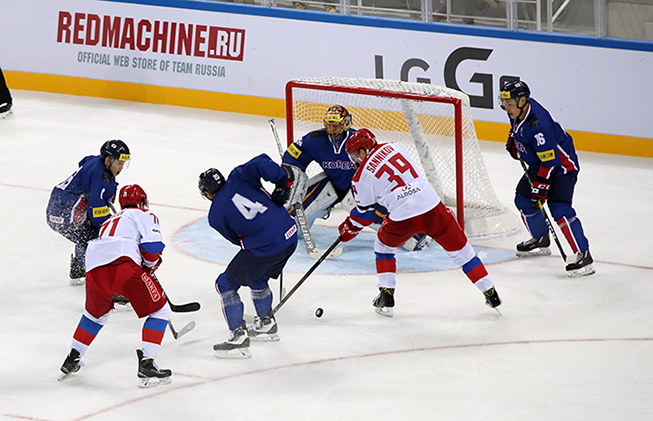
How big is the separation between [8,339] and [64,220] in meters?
0.81

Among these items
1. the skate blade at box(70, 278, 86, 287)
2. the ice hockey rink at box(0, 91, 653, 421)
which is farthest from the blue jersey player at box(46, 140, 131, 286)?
the ice hockey rink at box(0, 91, 653, 421)

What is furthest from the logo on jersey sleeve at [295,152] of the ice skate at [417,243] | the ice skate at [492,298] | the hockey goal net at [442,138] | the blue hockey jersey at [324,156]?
the ice skate at [492,298]

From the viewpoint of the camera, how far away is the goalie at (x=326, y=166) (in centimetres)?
584

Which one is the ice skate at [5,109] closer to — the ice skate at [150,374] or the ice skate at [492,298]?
the ice skate at [150,374]

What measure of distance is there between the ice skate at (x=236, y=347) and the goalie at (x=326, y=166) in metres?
1.65

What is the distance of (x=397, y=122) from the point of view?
6.81 meters

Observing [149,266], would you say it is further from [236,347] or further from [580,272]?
[580,272]

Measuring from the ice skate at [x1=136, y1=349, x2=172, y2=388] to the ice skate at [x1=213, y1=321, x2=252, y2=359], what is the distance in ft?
1.31

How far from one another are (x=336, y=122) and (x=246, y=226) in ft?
5.40

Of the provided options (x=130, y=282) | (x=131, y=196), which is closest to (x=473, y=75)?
(x=131, y=196)

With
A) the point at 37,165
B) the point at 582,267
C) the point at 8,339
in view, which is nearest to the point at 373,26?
the point at 37,165

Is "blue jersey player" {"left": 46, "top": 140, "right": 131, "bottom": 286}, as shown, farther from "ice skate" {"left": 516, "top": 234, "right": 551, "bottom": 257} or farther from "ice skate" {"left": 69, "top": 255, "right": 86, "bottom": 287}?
"ice skate" {"left": 516, "top": 234, "right": 551, "bottom": 257}

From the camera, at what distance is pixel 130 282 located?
403cm

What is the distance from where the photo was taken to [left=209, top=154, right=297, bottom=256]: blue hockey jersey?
4336 millimetres
